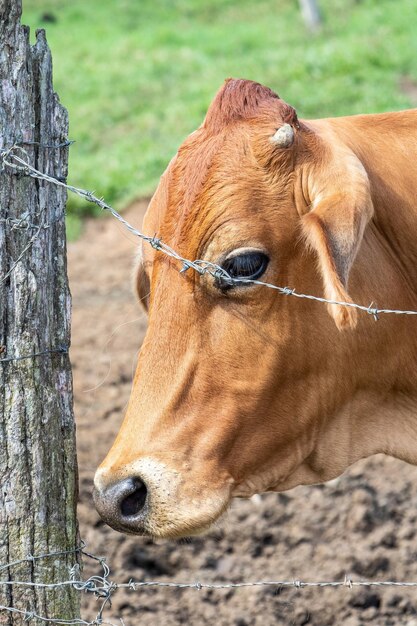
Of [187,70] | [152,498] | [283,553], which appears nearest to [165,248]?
[152,498]

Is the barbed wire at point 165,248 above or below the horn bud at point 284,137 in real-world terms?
below

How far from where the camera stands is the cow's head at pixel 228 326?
117 inches

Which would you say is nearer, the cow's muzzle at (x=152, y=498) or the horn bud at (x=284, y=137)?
the cow's muzzle at (x=152, y=498)

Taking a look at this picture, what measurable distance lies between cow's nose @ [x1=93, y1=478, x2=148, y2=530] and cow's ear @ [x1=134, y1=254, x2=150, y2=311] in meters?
0.85

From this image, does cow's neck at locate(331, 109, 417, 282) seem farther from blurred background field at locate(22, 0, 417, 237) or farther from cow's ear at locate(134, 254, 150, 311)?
blurred background field at locate(22, 0, 417, 237)

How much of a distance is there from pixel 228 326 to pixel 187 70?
9.74 m

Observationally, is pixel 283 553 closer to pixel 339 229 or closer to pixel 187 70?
pixel 339 229

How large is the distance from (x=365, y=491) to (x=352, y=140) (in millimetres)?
2257

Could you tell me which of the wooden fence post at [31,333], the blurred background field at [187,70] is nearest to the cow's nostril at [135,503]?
the wooden fence post at [31,333]

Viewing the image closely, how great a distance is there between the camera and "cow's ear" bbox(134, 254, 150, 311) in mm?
3541

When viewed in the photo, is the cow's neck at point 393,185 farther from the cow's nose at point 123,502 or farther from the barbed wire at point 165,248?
the cow's nose at point 123,502

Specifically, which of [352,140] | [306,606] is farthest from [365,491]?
[352,140]

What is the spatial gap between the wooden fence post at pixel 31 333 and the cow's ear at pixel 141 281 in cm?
62

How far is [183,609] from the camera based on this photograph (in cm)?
425
